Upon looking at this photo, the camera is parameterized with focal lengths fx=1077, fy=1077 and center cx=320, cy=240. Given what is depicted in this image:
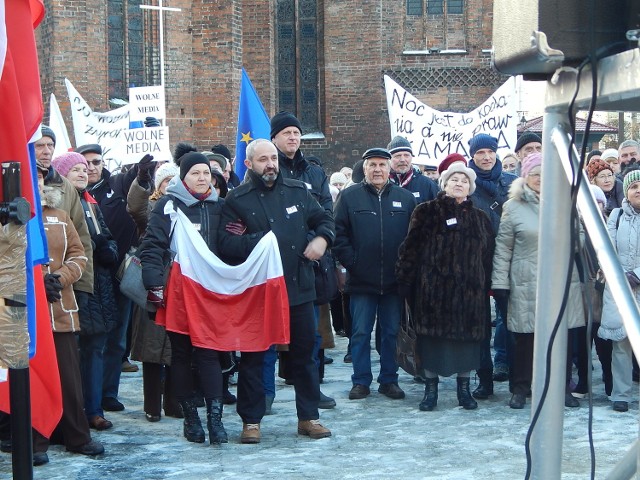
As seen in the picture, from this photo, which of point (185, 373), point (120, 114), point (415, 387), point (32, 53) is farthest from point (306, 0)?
point (32, 53)

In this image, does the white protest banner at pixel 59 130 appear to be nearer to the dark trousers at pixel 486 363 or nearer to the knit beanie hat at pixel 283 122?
the knit beanie hat at pixel 283 122

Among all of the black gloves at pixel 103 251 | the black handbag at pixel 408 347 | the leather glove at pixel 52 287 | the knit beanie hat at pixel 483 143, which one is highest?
the knit beanie hat at pixel 483 143

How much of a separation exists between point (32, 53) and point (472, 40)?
23492 millimetres

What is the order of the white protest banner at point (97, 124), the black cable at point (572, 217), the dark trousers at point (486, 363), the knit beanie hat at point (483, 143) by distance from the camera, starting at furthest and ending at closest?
1. the white protest banner at point (97, 124)
2. the knit beanie hat at point (483, 143)
3. the dark trousers at point (486, 363)
4. the black cable at point (572, 217)

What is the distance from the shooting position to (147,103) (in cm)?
1570

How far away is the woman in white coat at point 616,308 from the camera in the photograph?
841 centimetres

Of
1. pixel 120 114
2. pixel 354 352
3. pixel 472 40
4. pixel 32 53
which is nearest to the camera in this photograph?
pixel 32 53

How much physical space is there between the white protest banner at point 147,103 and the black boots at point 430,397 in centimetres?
827

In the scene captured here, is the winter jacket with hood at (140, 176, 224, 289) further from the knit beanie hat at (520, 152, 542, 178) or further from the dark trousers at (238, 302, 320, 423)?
the knit beanie hat at (520, 152, 542, 178)

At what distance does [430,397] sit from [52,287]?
3.19 m

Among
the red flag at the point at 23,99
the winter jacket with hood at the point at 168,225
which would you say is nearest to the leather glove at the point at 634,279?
the winter jacket with hood at the point at 168,225

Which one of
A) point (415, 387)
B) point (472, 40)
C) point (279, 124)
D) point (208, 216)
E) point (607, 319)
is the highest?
point (472, 40)

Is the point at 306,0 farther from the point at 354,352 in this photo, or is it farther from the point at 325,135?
the point at 354,352

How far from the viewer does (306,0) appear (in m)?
28.3
